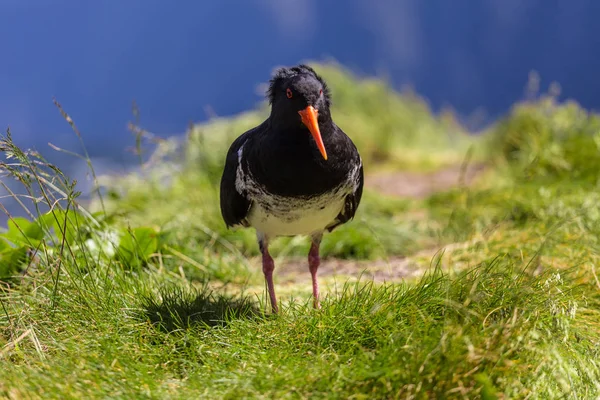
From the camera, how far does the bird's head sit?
3.05 m

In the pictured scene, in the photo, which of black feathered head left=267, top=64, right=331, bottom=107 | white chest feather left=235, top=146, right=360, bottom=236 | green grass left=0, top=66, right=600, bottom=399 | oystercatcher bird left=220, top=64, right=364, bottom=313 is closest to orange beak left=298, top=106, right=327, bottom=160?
oystercatcher bird left=220, top=64, right=364, bottom=313

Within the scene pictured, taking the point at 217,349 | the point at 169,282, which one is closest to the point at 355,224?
the point at 169,282

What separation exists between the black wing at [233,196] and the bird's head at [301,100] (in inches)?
19.3

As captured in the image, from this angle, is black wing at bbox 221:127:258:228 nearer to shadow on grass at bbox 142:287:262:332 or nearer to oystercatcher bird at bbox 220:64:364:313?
oystercatcher bird at bbox 220:64:364:313

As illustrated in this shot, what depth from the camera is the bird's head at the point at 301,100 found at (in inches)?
120

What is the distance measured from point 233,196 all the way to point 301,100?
829 mm

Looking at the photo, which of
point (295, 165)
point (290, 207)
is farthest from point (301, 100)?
point (290, 207)

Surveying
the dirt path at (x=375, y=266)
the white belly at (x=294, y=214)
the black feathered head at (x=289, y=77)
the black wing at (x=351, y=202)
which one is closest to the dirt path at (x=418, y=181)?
the dirt path at (x=375, y=266)

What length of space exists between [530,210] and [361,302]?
126 inches

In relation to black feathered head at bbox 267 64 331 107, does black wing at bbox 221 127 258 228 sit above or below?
below

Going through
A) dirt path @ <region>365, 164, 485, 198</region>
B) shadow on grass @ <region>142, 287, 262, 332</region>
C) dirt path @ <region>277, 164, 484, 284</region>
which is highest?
dirt path @ <region>365, 164, 485, 198</region>

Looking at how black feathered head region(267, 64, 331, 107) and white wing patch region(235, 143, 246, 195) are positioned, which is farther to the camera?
white wing patch region(235, 143, 246, 195)

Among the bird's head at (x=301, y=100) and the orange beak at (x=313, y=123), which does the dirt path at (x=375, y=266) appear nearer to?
the orange beak at (x=313, y=123)

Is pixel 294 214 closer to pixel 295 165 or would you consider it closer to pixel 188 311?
pixel 295 165
